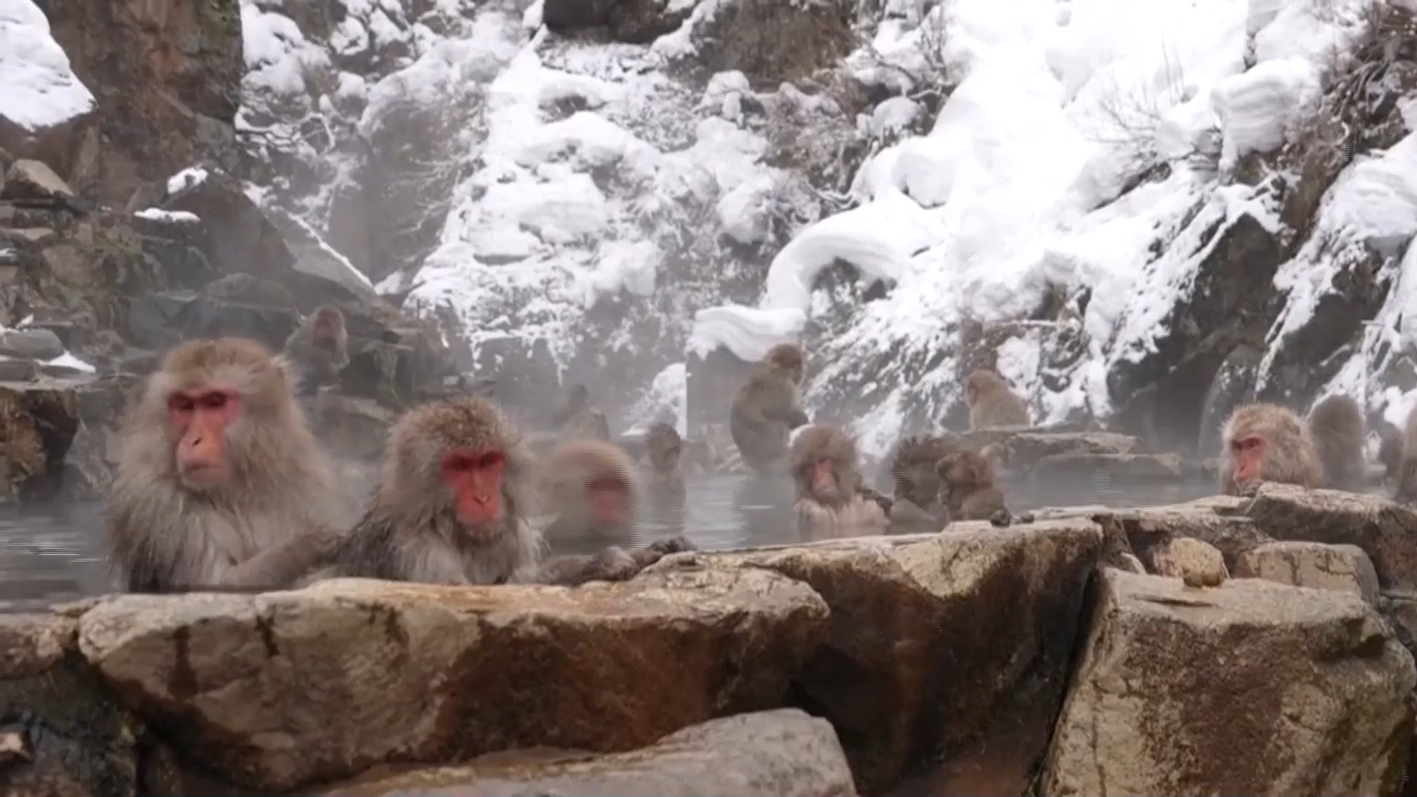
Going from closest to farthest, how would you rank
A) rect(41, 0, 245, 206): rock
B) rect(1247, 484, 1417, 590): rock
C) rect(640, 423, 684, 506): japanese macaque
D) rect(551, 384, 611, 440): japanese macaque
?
rect(1247, 484, 1417, 590): rock < rect(640, 423, 684, 506): japanese macaque < rect(551, 384, 611, 440): japanese macaque < rect(41, 0, 245, 206): rock

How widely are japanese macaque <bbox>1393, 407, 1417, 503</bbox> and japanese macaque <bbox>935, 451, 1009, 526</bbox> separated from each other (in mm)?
1458

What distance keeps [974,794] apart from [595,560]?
2.65 feet

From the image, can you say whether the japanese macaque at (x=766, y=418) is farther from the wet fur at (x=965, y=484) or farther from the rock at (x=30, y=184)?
the rock at (x=30, y=184)

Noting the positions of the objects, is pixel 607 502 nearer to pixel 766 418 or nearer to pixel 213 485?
pixel 213 485

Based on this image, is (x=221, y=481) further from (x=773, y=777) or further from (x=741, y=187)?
(x=741, y=187)

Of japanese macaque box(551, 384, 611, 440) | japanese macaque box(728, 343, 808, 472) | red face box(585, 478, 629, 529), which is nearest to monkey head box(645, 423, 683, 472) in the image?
japanese macaque box(551, 384, 611, 440)

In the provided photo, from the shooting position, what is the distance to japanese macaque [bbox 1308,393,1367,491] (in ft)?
17.1

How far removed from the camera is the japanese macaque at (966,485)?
13.0ft

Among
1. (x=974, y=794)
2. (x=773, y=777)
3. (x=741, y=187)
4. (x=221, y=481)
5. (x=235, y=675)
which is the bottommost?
(x=974, y=794)

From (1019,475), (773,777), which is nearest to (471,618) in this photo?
(773,777)

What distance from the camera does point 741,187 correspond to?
1540 cm

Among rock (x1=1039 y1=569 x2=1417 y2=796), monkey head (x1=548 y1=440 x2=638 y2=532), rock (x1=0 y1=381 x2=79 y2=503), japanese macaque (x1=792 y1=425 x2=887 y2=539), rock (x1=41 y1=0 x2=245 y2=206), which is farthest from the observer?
rock (x1=41 y1=0 x2=245 y2=206)

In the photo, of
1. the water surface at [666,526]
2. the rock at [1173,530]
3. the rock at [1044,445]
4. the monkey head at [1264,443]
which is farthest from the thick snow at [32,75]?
the rock at [1173,530]

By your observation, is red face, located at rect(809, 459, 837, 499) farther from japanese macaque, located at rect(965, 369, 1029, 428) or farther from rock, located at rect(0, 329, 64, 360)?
rock, located at rect(0, 329, 64, 360)
